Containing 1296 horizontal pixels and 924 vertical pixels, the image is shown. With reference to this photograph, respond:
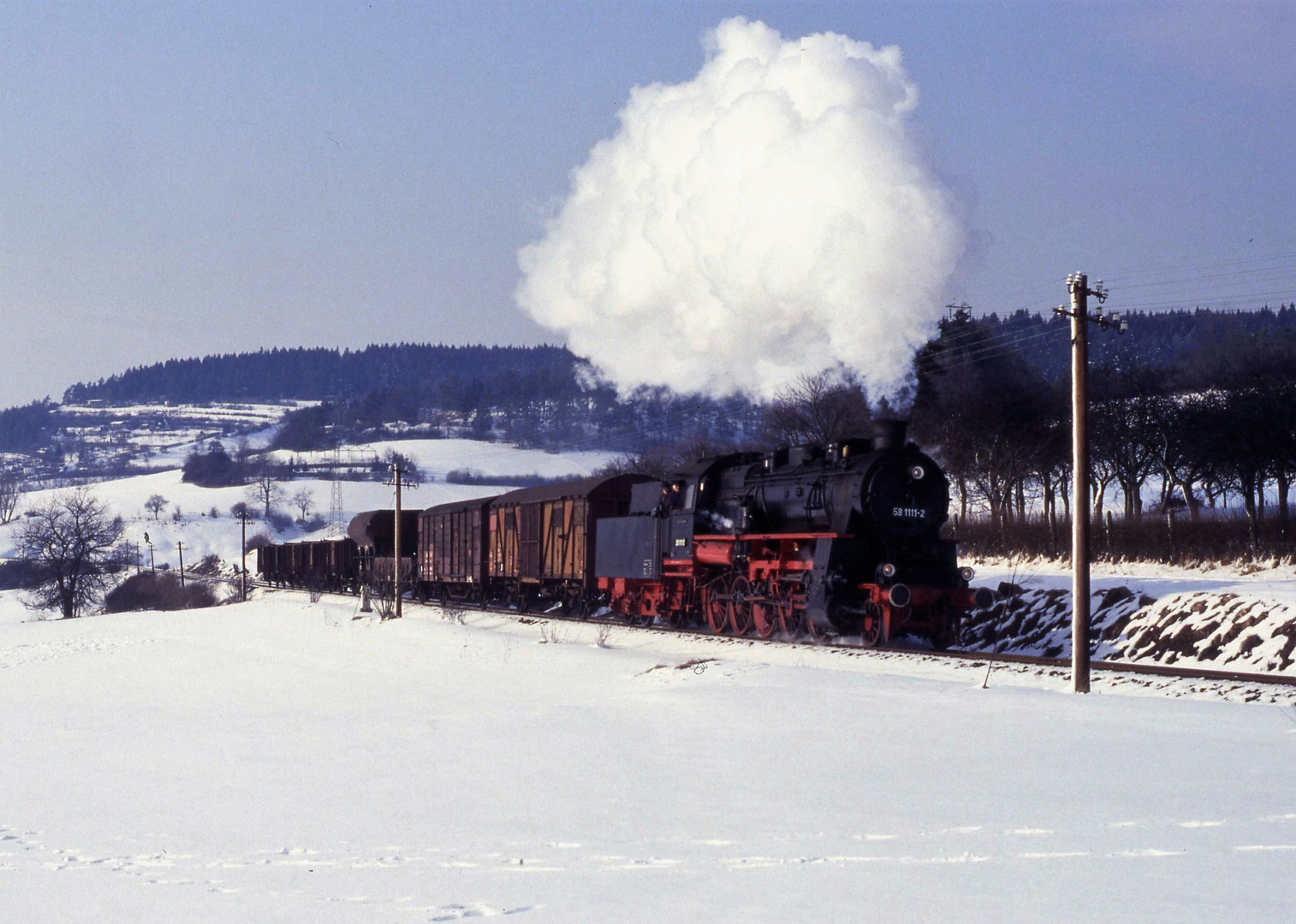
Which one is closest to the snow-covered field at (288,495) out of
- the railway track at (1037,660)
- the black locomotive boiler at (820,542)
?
the black locomotive boiler at (820,542)

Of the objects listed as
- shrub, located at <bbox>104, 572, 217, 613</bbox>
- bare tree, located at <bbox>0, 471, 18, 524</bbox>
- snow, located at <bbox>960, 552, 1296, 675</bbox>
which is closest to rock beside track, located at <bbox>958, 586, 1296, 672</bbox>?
snow, located at <bbox>960, 552, 1296, 675</bbox>

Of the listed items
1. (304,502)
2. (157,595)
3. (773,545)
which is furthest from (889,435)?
(304,502)

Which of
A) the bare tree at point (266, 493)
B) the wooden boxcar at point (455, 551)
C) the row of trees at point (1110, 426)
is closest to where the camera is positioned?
the row of trees at point (1110, 426)

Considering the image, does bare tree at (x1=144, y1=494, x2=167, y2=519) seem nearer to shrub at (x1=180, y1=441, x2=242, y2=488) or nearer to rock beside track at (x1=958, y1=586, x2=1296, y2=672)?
shrub at (x1=180, y1=441, x2=242, y2=488)

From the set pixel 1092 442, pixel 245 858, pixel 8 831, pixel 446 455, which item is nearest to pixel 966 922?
pixel 245 858

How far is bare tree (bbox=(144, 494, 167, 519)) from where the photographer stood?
6078 inches

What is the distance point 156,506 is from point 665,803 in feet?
528

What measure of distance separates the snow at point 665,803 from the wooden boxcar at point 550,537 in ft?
44.9

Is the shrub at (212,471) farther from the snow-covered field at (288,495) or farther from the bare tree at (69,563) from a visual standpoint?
the bare tree at (69,563)

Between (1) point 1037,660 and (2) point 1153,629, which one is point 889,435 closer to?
(1) point 1037,660

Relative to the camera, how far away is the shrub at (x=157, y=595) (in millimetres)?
80000

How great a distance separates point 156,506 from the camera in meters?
156

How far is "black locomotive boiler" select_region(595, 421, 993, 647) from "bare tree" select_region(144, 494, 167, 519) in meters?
143

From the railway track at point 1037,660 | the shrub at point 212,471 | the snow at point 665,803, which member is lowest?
the railway track at point 1037,660
